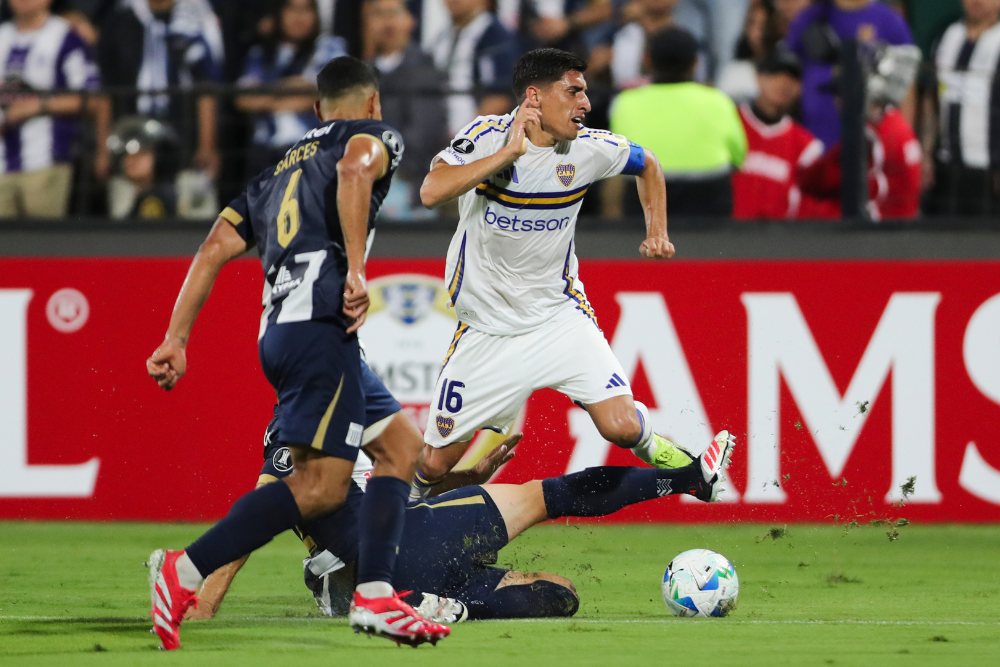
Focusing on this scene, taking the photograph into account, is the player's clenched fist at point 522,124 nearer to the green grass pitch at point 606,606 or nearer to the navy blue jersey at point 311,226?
the navy blue jersey at point 311,226

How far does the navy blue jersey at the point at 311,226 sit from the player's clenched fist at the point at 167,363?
33 centimetres

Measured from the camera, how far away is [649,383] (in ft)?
28.7

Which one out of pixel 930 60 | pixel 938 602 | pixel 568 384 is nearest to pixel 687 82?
pixel 930 60

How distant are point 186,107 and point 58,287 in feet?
4.79

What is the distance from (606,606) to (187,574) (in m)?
2.02

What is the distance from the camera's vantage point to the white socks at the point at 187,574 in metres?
4.88

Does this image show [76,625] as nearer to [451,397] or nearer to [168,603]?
[168,603]

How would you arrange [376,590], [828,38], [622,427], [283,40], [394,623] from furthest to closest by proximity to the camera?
[283,40] < [828,38] < [622,427] < [376,590] < [394,623]

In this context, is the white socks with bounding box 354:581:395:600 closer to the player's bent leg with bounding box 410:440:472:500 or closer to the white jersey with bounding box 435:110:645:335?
the player's bent leg with bounding box 410:440:472:500

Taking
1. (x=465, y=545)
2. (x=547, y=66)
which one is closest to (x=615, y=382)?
(x=465, y=545)

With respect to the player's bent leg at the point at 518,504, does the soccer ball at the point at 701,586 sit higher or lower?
lower

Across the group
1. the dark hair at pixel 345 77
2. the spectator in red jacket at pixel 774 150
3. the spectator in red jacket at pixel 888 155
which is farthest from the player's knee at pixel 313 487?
the spectator in red jacket at pixel 888 155

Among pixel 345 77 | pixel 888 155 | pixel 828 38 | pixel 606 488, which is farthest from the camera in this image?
pixel 828 38

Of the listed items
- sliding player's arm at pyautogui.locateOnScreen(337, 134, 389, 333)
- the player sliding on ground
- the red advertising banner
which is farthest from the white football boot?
the red advertising banner
